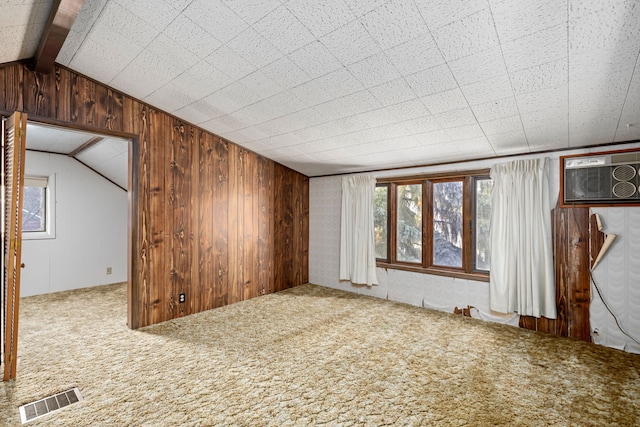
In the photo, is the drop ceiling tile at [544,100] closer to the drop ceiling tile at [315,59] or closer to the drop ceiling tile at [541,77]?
the drop ceiling tile at [541,77]

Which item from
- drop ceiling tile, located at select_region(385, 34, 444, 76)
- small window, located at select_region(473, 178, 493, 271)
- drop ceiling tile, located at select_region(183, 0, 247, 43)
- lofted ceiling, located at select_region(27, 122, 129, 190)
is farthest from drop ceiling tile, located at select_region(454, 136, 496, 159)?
lofted ceiling, located at select_region(27, 122, 129, 190)

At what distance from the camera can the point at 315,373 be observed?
2.34 metres

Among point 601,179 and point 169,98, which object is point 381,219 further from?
point 169,98

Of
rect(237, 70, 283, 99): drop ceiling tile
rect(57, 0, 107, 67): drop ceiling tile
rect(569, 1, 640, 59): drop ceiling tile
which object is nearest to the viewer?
rect(569, 1, 640, 59): drop ceiling tile

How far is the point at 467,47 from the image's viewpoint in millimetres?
1783

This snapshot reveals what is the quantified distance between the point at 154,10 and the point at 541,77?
2.51m

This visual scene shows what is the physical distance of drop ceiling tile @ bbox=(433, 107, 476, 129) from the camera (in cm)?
252

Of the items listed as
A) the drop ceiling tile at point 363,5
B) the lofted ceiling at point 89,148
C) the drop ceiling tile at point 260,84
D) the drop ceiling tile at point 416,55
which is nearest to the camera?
the drop ceiling tile at point 363,5

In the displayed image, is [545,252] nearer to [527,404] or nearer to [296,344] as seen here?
[527,404]

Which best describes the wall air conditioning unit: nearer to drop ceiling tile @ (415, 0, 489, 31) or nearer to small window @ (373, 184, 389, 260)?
small window @ (373, 184, 389, 260)

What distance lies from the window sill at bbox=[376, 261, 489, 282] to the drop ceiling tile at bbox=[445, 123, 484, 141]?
169cm

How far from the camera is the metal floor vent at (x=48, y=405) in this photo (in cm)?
183

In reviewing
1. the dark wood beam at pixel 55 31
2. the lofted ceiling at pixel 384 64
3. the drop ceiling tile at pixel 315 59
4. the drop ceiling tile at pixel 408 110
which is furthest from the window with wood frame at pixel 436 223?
the dark wood beam at pixel 55 31

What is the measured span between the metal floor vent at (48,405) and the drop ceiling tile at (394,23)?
3003mm
